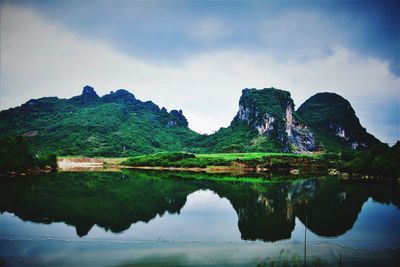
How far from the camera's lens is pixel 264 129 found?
144000 mm

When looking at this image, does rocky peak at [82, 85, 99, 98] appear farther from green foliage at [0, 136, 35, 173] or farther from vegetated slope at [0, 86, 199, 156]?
green foliage at [0, 136, 35, 173]

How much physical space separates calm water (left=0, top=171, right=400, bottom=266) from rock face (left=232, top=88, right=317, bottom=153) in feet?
→ 349

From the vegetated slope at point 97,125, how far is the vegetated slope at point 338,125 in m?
71.1

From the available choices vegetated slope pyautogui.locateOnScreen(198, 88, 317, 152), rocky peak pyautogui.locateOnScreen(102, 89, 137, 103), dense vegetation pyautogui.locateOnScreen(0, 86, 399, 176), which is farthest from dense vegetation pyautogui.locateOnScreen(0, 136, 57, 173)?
rocky peak pyautogui.locateOnScreen(102, 89, 137, 103)

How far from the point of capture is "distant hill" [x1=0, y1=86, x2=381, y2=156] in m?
124

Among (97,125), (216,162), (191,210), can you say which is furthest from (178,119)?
(191,210)

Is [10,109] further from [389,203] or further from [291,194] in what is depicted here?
[389,203]

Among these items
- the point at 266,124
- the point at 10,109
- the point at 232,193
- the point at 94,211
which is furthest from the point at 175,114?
the point at 94,211

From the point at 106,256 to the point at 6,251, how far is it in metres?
4.63

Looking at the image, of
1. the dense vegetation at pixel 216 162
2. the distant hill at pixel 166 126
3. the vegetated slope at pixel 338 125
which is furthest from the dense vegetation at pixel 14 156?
the vegetated slope at pixel 338 125

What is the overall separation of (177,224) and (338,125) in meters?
172

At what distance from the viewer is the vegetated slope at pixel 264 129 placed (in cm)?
13812

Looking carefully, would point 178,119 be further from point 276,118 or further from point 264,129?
point 276,118

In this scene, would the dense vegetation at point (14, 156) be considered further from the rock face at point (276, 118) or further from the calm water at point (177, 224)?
the rock face at point (276, 118)
